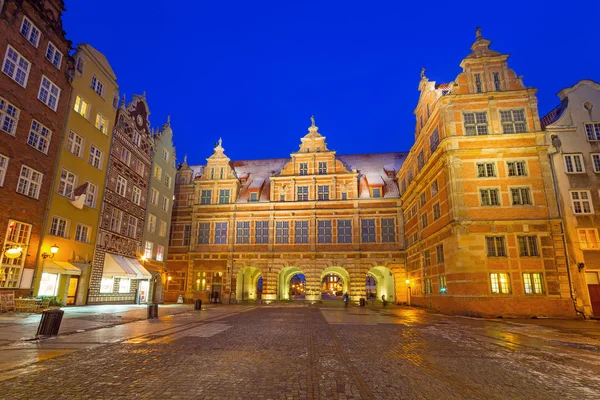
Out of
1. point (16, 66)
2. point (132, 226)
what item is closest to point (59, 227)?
point (132, 226)

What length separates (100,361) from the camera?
23.7ft

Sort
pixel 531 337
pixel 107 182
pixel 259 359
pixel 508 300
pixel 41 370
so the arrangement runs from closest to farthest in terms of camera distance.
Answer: pixel 41 370 < pixel 259 359 < pixel 531 337 < pixel 508 300 < pixel 107 182

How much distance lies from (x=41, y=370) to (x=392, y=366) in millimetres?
6677

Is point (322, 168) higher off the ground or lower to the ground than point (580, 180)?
higher

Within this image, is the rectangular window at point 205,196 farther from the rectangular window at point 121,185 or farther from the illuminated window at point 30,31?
the illuminated window at point 30,31

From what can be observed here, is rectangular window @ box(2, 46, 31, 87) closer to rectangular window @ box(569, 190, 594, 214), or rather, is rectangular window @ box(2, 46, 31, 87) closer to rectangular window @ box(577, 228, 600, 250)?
rectangular window @ box(569, 190, 594, 214)

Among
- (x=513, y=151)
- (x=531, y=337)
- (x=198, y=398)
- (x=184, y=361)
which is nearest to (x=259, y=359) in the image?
(x=184, y=361)

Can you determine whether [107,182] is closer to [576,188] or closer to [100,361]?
[100,361]

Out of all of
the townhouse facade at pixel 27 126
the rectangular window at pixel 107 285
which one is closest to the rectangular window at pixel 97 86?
the townhouse facade at pixel 27 126

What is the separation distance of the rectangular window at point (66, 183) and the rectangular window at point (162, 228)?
12769 mm

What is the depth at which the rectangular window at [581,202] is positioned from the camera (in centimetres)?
2288

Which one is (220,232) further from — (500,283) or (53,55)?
(500,283)

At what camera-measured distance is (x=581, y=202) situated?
23000 millimetres

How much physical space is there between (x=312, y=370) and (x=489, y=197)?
20992mm
